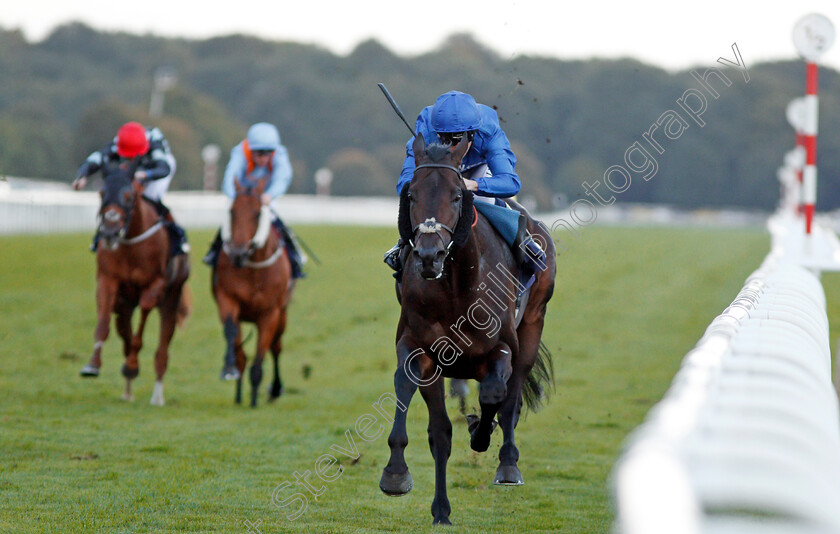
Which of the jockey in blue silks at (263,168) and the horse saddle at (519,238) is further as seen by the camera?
the jockey in blue silks at (263,168)

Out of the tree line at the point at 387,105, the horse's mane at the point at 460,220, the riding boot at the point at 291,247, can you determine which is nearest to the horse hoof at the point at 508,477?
the horse's mane at the point at 460,220

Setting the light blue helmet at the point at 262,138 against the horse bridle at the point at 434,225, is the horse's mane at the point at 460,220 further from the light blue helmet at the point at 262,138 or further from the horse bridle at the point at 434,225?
the light blue helmet at the point at 262,138

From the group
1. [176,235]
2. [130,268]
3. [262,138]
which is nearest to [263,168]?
[262,138]

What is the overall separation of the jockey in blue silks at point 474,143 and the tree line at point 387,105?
49319mm

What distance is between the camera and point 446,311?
418 centimetres

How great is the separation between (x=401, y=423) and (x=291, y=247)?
4243mm

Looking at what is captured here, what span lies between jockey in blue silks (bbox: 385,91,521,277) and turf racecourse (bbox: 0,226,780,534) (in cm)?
112

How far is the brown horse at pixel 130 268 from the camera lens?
7242mm

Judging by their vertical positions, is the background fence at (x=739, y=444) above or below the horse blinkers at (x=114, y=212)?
below

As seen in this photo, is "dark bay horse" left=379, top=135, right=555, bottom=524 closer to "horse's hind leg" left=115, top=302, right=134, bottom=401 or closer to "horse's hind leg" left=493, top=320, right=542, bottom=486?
"horse's hind leg" left=493, top=320, right=542, bottom=486

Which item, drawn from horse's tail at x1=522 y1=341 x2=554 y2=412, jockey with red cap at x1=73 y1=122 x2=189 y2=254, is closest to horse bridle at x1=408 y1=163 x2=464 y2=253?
horse's tail at x1=522 y1=341 x2=554 y2=412

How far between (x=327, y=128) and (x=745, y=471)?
63926 mm

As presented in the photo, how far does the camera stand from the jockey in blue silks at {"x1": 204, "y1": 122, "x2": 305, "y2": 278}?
7828 millimetres

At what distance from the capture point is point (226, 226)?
24.9 feet
